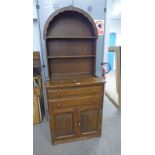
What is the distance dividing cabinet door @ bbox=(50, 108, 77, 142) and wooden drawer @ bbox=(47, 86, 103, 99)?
21 centimetres

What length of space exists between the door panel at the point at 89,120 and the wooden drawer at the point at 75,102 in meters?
0.07

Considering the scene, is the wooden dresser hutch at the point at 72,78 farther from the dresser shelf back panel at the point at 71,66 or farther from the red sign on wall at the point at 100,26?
the red sign on wall at the point at 100,26

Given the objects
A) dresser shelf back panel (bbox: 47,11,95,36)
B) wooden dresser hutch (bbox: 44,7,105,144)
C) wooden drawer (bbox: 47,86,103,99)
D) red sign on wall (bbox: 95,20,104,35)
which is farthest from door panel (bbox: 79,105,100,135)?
red sign on wall (bbox: 95,20,104,35)

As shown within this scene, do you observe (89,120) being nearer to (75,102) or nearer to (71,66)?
(75,102)

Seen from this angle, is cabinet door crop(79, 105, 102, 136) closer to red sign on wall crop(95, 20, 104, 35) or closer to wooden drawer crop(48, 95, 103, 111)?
wooden drawer crop(48, 95, 103, 111)

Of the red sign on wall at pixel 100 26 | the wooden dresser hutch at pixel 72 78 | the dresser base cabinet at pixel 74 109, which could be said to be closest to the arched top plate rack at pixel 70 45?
the wooden dresser hutch at pixel 72 78

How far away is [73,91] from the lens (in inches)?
69.1

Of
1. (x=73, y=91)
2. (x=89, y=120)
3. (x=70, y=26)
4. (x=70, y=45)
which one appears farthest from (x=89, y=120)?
(x=70, y=26)

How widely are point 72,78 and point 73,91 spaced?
13.4 inches

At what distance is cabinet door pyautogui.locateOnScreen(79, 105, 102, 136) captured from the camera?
188 cm

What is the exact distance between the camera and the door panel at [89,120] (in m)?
1.88
